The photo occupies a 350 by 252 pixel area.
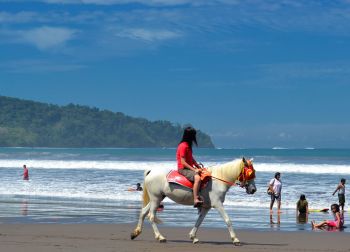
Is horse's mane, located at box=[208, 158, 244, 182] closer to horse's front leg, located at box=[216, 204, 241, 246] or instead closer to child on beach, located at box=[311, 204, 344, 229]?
horse's front leg, located at box=[216, 204, 241, 246]

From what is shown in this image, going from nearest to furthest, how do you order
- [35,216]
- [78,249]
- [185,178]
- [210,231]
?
[78,249]
[185,178]
[210,231]
[35,216]

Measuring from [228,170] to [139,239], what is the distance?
258 cm

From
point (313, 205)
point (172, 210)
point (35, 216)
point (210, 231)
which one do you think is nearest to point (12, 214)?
point (35, 216)

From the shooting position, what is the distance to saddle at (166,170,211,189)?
14.3 meters

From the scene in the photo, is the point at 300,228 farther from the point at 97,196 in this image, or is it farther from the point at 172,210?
the point at 97,196

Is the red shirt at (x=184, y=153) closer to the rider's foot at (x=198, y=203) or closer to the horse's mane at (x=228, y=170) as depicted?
the horse's mane at (x=228, y=170)

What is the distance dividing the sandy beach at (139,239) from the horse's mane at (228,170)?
1.39 meters

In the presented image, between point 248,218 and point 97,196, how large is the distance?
11.4m

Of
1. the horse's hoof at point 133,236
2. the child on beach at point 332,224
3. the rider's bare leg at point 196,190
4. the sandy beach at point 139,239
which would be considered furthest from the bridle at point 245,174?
the child on beach at point 332,224

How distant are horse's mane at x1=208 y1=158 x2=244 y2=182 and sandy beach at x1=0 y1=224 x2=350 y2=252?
54.9 inches

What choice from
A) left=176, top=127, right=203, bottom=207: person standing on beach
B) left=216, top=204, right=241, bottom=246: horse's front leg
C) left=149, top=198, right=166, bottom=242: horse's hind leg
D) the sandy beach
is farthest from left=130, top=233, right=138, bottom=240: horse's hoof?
left=216, top=204, right=241, bottom=246: horse's front leg

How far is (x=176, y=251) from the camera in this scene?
13.1 m

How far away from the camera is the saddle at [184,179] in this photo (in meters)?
14.3

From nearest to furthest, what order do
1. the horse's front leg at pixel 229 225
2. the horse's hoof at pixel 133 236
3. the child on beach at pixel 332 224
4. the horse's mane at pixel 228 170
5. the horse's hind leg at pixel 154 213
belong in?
the horse's front leg at pixel 229 225 → the horse's mane at pixel 228 170 → the horse's hind leg at pixel 154 213 → the horse's hoof at pixel 133 236 → the child on beach at pixel 332 224
